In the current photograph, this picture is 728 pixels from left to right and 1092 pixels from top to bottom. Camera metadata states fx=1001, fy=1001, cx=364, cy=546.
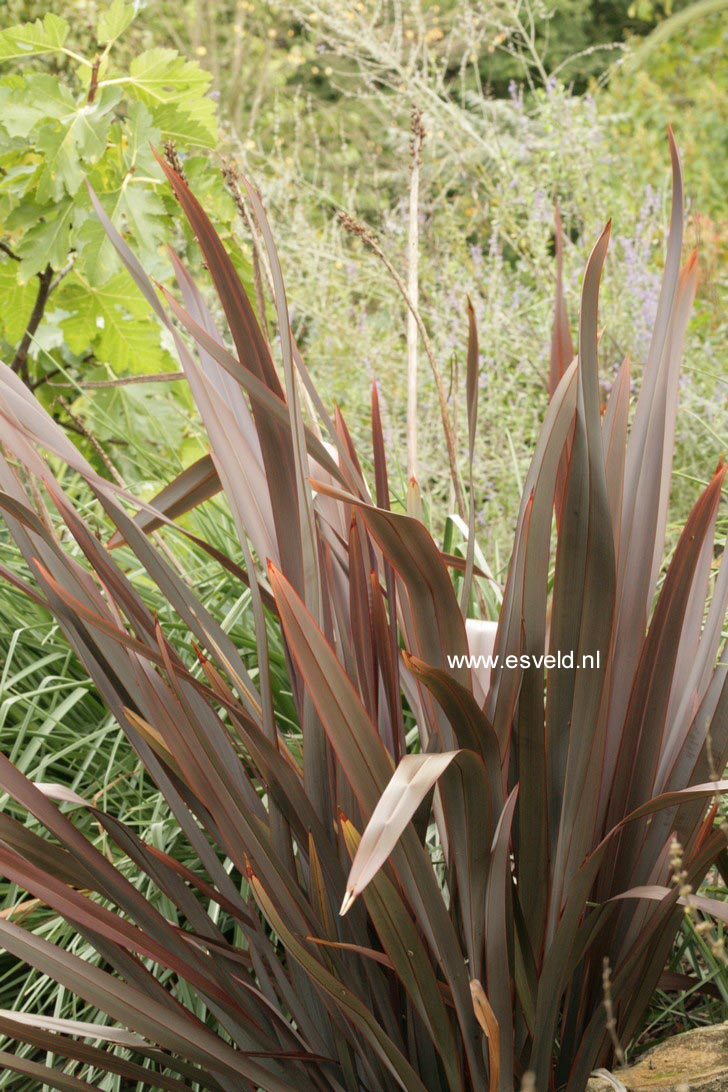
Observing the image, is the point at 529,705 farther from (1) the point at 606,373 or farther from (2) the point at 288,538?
(1) the point at 606,373

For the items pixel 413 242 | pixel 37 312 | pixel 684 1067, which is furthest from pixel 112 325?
pixel 684 1067

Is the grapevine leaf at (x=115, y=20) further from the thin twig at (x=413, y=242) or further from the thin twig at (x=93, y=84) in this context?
the thin twig at (x=413, y=242)

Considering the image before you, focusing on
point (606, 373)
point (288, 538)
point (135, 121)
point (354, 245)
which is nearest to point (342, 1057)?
point (288, 538)

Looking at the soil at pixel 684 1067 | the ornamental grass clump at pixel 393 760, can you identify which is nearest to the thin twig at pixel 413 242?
the ornamental grass clump at pixel 393 760

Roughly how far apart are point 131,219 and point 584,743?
1384 mm

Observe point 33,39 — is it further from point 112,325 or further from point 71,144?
point 112,325

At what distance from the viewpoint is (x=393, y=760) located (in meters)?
0.94

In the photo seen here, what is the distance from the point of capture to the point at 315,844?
0.92 meters

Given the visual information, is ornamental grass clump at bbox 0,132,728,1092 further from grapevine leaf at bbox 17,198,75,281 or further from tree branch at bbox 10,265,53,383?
tree branch at bbox 10,265,53,383

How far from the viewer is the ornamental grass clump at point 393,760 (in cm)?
81

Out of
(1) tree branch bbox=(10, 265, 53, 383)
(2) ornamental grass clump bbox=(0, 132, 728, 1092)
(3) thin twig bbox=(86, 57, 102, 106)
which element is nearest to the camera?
(2) ornamental grass clump bbox=(0, 132, 728, 1092)

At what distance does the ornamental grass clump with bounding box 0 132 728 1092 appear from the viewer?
2.67ft

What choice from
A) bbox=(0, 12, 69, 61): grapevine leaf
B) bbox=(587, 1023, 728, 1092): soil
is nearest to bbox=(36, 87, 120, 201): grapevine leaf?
bbox=(0, 12, 69, 61): grapevine leaf

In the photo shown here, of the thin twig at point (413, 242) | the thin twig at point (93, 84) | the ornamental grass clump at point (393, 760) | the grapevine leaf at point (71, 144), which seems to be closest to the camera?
the ornamental grass clump at point (393, 760)
